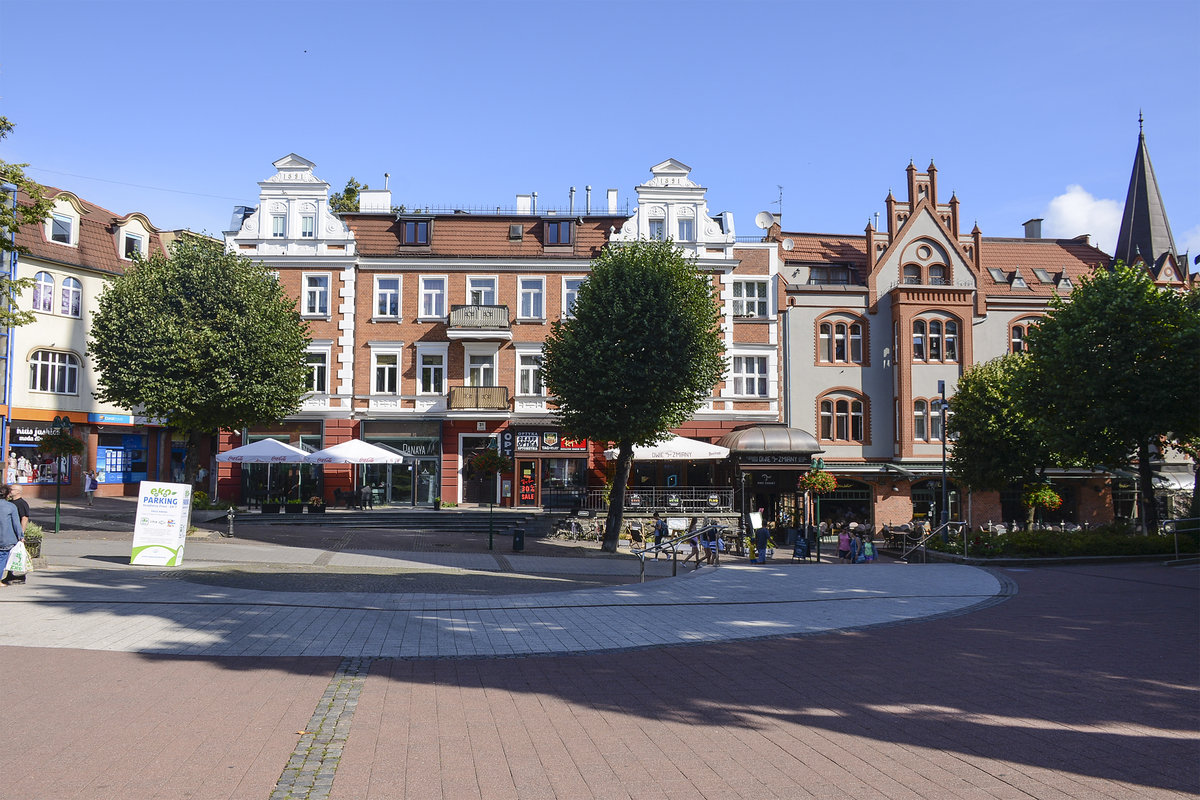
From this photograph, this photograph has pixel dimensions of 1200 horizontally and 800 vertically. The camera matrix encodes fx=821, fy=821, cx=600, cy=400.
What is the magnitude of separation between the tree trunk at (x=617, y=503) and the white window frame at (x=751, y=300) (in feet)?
44.3

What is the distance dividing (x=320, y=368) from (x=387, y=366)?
2.82 m

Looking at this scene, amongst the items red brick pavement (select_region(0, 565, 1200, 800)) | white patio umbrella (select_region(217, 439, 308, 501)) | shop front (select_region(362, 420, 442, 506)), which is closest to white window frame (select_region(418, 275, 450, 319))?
shop front (select_region(362, 420, 442, 506))

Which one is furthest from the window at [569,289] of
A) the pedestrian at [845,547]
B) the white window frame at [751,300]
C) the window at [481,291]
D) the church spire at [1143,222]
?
the church spire at [1143,222]

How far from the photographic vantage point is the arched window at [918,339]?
125ft

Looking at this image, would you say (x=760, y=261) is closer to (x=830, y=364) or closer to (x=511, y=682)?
(x=830, y=364)

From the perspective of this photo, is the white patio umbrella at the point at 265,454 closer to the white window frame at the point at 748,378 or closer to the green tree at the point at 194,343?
the green tree at the point at 194,343

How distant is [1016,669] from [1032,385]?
19933mm

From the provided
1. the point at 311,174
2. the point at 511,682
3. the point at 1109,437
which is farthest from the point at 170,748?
the point at 311,174

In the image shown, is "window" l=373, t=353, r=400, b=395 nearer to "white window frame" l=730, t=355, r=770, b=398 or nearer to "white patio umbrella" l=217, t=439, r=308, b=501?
"white patio umbrella" l=217, t=439, r=308, b=501

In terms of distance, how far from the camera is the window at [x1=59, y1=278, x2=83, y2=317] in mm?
36094

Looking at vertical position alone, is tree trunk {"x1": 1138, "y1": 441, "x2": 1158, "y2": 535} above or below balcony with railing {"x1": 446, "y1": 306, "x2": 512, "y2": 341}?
below

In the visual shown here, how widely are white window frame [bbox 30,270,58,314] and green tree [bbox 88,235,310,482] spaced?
41.1ft

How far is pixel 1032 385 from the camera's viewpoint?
26.4 metres

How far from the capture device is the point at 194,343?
24422 millimetres
